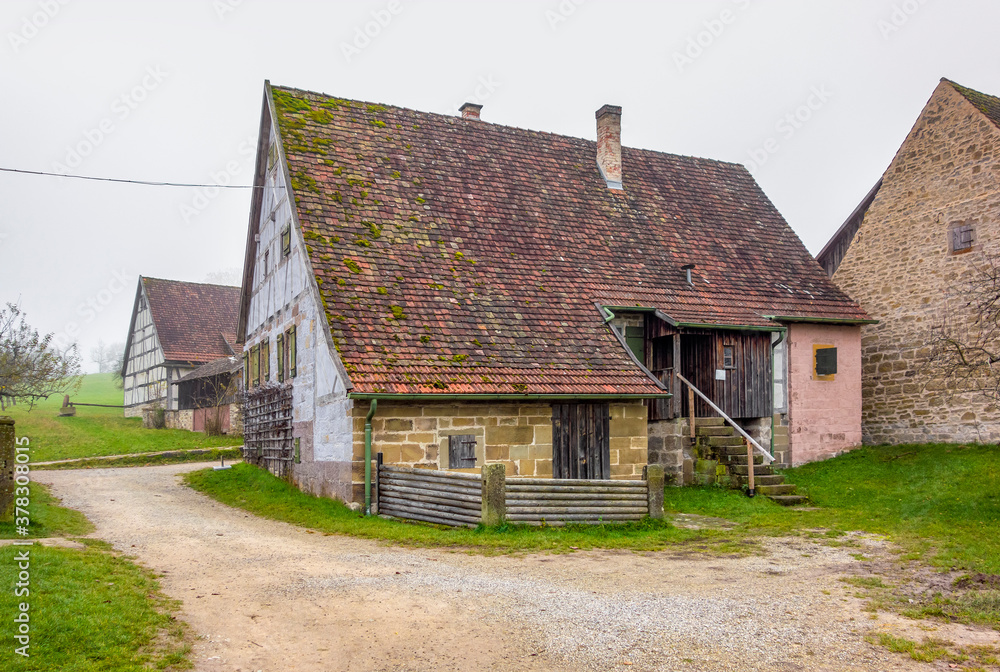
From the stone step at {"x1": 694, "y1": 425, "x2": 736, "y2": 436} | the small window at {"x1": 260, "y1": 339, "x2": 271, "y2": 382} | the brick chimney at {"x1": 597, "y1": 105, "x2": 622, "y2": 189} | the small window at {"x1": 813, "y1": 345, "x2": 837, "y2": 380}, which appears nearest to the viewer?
the stone step at {"x1": 694, "y1": 425, "x2": 736, "y2": 436}

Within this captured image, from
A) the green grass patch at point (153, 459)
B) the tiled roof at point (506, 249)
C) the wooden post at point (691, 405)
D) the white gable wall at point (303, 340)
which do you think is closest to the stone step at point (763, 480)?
the wooden post at point (691, 405)

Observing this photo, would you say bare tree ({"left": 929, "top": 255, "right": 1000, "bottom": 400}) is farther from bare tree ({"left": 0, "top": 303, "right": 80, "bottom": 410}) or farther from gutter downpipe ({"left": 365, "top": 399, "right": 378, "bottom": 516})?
bare tree ({"left": 0, "top": 303, "right": 80, "bottom": 410})

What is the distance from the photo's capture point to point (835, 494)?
16438 mm

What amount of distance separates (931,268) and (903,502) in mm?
8210

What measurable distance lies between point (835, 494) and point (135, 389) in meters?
38.4

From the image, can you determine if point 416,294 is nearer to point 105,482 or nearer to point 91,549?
point 91,549

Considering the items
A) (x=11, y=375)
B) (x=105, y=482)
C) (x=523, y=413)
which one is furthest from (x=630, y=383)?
(x=11, y=375)

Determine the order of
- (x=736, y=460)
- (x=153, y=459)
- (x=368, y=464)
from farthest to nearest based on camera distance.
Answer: (x=153, y=459) → (x=736, y=460) → (x=368, y=464)

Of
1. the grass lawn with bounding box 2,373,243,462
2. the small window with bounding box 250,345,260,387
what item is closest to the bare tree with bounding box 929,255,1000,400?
the small window with bounding box 250,345,260,387

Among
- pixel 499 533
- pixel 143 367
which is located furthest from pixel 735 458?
pixel 143 367

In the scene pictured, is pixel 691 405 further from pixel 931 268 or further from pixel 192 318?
pixel 192 318

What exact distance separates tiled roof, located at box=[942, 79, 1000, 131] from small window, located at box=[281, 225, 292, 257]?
54.5 ft

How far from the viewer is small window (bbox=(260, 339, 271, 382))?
2084 cm

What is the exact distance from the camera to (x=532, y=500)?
40.7 ft
